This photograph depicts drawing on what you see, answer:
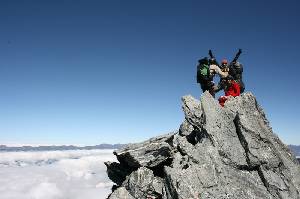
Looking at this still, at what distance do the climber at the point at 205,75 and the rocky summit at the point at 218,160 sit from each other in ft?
7.91

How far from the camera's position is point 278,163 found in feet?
85.9

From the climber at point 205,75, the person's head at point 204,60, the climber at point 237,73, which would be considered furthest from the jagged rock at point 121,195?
the climber at point 237,73

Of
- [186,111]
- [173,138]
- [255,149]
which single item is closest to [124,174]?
[173,138]

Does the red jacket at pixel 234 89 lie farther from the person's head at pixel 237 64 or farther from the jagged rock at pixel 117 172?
the jagged rock at pixel 117 172

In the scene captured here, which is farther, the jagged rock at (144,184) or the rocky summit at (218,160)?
the jagged rock at (144,184)

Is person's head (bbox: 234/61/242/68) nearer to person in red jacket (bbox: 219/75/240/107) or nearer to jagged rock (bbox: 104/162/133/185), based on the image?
person in red jacket (bbox: 219/75/240/107)

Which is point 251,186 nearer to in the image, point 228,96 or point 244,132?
point 244,132

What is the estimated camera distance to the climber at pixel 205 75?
32.6m

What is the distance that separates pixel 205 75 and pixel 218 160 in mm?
9851

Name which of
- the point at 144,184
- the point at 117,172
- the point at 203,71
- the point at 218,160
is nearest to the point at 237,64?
the point at 203,71

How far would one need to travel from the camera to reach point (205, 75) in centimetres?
3266

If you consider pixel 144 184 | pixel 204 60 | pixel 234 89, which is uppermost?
Result: pixel 204 60

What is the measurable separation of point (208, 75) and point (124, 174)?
13.3 meters

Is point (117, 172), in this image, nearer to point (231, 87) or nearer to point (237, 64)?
point (231, 87)
